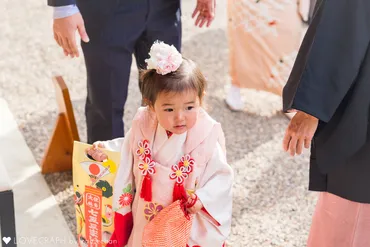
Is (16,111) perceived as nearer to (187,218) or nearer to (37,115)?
(37,115)

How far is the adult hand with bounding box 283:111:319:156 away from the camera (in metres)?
1.73

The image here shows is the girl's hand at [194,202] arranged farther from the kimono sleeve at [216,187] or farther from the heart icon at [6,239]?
the heart icon at [6,239]

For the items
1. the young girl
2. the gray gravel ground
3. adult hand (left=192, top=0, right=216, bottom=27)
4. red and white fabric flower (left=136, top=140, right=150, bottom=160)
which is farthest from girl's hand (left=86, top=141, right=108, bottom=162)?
adult hand (left=192, top=0, right=216, bottom=27)

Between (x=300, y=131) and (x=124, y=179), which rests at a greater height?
(x=300, y=131)

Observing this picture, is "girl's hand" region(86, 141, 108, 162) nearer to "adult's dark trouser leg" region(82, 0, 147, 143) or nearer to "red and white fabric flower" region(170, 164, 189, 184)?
"red and white fabric flower" region(170, 164, 189, 184)

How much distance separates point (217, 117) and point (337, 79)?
1.77 meters

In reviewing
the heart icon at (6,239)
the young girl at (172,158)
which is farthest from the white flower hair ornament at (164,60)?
the heart icon at (6,239)

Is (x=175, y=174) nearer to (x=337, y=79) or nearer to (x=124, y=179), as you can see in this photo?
(x=124, y=179)

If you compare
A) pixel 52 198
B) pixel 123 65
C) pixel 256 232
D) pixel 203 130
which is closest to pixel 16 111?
pixel 52 198

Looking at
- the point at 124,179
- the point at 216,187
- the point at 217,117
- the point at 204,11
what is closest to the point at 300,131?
the point at 216,187

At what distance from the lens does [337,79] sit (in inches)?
65.2

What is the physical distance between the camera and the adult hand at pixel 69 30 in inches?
88.2

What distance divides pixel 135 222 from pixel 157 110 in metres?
0.39

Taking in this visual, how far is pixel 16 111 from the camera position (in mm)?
3412
